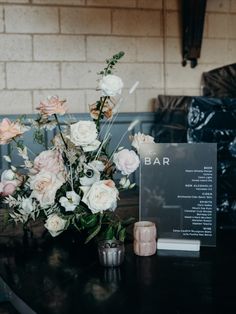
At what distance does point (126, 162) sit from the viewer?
4.78 ft

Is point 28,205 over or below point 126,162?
below

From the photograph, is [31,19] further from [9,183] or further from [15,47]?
[9,183]

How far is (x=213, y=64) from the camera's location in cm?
436

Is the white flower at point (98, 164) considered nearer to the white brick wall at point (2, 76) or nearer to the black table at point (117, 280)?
the black table at point (117, 280)

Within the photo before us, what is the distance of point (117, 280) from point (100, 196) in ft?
0.81

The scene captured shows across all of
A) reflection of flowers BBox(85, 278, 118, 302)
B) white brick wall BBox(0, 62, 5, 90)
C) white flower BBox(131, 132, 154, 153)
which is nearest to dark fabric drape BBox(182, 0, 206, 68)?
white brick wall BBox(0, 62, 5, 90)

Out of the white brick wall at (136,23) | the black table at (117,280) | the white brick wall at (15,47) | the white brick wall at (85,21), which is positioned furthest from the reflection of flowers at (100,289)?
the white brick wall at (136,23)

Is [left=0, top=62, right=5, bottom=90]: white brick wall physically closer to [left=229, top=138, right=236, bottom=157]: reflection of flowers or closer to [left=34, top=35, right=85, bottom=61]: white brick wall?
[left=34, top=35, right=85, bottom=61]: white brick wall

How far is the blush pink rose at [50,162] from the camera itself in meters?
1.47

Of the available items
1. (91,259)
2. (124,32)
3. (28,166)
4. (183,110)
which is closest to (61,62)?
(124,32)

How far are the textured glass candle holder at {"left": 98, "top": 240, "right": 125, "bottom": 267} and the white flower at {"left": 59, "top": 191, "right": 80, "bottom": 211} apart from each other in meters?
0.15

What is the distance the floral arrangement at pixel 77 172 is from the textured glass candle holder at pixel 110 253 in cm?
3

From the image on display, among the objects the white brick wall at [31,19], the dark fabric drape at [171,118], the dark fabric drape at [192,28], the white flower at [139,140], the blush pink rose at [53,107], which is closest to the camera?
the blush pink rose at [53,107]

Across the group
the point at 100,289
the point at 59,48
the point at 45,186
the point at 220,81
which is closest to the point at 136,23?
the point at 59,48
